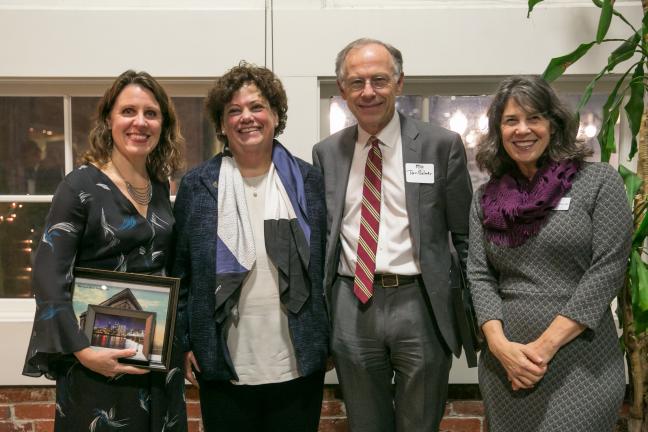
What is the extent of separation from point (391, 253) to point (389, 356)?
1.21 feet

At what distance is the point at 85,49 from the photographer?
2.69 m

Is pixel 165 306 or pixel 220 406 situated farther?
pixel 220 406

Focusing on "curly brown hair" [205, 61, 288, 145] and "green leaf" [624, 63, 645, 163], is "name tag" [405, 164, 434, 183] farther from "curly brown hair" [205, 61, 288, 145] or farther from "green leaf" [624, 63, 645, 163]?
"green leaf" [624, 63, 645, 163]

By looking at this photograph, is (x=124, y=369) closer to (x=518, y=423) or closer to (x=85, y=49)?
(x=518, y=423)

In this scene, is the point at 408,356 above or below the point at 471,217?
below

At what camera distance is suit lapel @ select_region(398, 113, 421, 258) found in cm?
194

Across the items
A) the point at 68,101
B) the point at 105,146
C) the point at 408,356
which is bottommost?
the point at 408,356

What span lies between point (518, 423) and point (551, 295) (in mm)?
401

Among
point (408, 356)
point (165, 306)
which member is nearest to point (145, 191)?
point (165, 306)

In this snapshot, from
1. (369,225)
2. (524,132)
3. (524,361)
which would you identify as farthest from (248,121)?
(524,361)

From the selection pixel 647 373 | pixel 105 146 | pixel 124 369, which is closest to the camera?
pixel 124 369

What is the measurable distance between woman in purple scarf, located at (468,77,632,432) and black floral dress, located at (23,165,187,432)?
105cm

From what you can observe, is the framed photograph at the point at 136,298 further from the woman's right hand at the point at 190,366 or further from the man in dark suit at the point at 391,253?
the man in dark suit at the point at 391,253

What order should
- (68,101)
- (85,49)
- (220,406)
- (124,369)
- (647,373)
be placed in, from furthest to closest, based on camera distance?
(68,101) → (85,49) → (647,373) → (220,406) → (124,369)
